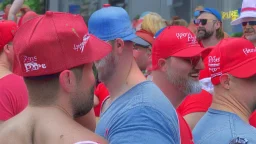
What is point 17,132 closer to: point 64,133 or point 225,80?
point 64,133

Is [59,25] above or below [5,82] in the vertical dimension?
above

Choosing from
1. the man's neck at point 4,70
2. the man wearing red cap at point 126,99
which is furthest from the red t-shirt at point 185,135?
the man's neck at point 4,70

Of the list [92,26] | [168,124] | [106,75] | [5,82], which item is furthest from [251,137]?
[5,82]

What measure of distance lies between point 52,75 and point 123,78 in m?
0.95

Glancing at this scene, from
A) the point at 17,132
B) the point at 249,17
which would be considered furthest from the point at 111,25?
the point at 249,17

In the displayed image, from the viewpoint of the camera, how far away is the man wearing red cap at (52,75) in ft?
8.28

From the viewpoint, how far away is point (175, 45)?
4695 mm

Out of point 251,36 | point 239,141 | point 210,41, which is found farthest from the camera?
point 210,41

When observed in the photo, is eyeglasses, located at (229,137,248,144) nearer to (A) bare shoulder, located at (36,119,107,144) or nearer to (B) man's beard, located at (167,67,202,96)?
(A) bare shoulder, located at (36,119,107,144)

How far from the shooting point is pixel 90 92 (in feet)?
8.84

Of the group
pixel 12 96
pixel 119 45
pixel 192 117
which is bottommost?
pixel 192 117

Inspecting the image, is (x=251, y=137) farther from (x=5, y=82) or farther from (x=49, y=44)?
(x=5, y=82)

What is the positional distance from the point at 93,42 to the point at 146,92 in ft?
1.57

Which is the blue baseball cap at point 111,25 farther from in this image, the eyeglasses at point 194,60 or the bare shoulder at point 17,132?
the bare shoulder at point 17,132
